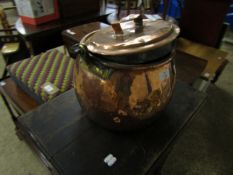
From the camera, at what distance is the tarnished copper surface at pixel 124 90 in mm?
360

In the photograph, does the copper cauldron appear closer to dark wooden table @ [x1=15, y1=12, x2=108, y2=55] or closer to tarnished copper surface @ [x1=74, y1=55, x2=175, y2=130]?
tarnished copper surface @ [x1=74, y1=55, x2=175, y2=130]

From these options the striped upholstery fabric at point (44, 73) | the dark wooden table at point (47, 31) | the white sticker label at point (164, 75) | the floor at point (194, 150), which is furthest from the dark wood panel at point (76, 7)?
the white sticker label at point (164, 75)

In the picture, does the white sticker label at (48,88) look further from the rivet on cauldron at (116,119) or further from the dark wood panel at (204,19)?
the dark wood panel at (204,19)

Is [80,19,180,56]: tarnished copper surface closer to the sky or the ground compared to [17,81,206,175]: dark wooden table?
closer to the sky

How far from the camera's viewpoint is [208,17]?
4.12 ft

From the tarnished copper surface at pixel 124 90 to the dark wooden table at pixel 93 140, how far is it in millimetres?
64

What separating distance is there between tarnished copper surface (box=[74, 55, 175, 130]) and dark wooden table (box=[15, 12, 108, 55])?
3.10 feet

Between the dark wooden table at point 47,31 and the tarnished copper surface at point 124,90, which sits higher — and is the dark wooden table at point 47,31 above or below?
below

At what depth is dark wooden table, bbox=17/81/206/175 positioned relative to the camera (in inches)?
16.0

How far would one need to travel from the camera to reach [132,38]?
1.18 feet

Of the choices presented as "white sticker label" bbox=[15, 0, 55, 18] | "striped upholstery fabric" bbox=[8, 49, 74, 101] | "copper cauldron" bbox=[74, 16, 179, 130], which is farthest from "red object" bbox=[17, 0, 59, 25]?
"copper cauldron" bbox=[74, 16, 179, 130]

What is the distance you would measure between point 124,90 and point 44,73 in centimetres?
63

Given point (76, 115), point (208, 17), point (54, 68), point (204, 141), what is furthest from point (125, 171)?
point (208, 17)

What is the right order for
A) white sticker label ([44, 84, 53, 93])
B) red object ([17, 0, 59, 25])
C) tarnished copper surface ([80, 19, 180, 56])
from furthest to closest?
1. red object ([17, 0, 59, 25])
2. white sticker label ([44, 84, 53, 93])
3. tarnished copper surface ([80, 19, 180, 56])
